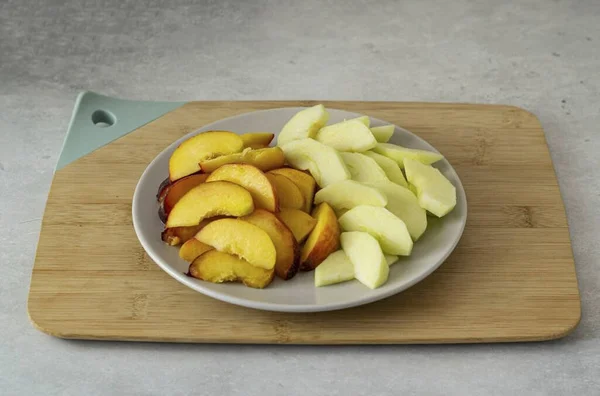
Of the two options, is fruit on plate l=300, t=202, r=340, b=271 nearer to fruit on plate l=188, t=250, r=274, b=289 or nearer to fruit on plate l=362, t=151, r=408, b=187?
fruit on plate l=188, t=250, r=274, b=289

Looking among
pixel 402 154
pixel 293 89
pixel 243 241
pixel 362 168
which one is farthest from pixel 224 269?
pixel 293 89

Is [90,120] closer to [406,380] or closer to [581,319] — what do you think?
[406,380]

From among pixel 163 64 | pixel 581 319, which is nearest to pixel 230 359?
pixel 581 319

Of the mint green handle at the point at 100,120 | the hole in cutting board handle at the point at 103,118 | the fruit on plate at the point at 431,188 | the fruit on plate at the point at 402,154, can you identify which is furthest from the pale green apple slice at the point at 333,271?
the hole in cutting board handle at the point at 103,118

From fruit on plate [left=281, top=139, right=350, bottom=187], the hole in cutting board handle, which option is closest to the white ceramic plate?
fruit on plate [left=281, top=139, right=350, bottom=187]

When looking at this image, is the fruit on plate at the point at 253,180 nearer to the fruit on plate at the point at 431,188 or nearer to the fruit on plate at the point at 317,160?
the fruit on plate at the point at 317,160

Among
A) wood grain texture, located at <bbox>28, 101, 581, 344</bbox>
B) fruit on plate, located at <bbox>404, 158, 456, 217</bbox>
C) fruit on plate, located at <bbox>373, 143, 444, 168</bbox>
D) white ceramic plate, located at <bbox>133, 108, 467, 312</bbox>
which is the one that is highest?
fruit on plate, located at <bbox>404, 158, 456, 217</bbox>

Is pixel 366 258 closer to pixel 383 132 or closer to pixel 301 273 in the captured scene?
pixel 301 273
